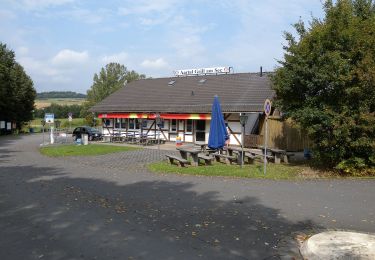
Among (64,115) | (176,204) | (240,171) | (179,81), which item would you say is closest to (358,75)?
(240,171)

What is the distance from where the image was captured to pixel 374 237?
6.41 m

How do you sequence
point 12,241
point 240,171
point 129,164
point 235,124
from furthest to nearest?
point 235,124 < point 129,164 < point 240,171 < point 12,241

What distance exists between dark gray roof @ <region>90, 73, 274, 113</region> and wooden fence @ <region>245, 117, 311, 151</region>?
1431mm

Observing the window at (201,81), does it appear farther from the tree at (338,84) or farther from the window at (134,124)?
the tree at (338,84)

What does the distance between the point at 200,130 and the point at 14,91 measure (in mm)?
28436

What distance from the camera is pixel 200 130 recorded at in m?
29.9

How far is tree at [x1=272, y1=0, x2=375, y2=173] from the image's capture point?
13.4 m

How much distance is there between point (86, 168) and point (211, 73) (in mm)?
22340

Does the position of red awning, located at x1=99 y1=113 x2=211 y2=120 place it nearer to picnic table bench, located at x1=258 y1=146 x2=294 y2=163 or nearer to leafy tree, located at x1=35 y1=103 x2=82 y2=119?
picnic table bench, located at x1=258 y1=146 x2=294 y2=163

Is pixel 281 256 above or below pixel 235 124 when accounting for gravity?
below

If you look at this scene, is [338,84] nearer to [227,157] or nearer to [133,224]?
[227,157]

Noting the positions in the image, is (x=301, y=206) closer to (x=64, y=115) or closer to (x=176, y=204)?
(x=176, y=204)

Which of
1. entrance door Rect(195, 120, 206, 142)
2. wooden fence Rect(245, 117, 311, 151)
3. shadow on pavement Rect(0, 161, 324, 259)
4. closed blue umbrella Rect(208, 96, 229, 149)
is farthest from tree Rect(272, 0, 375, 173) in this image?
entrance door Rect(195, 120, 206, 142)

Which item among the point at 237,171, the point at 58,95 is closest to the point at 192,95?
the point at 237,171
